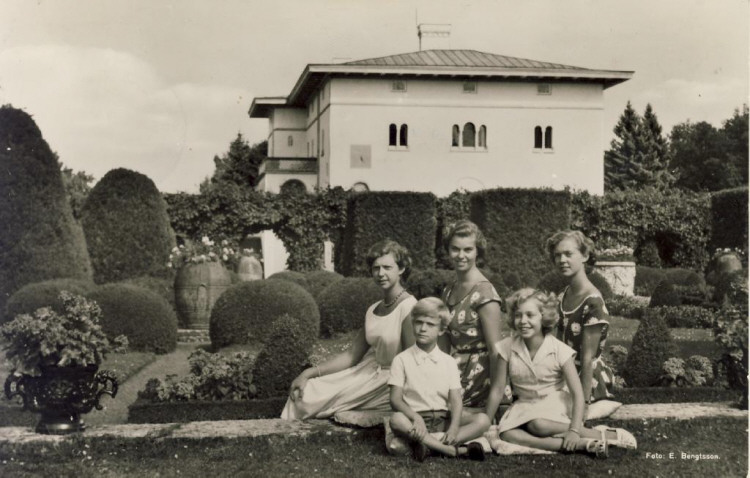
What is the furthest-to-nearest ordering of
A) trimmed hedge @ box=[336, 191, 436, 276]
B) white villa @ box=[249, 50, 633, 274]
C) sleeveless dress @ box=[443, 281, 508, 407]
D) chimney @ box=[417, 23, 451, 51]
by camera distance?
1. white villa @ box=[249, 50, 633, 274]
2. chimney @ box=[417, 23, 451, 51]
3. trimmed hedge @ box=[336, 191, 436, 276]
4. sleeveless dress @ box=[443, 281, 508, 407]

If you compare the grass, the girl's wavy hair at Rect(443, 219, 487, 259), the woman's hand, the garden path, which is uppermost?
the girl's wavy hair at Rect(443, 219, 487, 259)

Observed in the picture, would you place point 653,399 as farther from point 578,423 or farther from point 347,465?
point 347,465

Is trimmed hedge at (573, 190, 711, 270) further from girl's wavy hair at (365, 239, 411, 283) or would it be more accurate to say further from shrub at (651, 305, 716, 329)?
girl's wavy hair at (365, 239, 411, 283)

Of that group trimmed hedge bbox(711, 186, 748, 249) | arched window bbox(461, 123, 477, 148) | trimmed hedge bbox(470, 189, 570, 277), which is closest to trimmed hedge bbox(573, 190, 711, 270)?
trimmed hedge bbox(711, 186, 748, 249)

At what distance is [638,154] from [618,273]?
29303mm

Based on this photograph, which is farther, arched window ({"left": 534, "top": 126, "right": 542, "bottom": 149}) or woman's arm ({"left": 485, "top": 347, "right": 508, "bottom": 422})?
arched window ({"left": 534, "top": 126, "right": 542, "bottom": 149})

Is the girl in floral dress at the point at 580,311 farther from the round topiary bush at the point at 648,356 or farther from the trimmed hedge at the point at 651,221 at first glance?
the trimmed hedge at the point at 651,221

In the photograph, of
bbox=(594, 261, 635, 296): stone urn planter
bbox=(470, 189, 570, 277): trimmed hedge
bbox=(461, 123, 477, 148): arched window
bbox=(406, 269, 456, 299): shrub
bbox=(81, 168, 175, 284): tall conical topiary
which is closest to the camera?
bbox=(406, 269, 456, 299): shrub

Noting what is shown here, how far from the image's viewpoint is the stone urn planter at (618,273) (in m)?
22.3

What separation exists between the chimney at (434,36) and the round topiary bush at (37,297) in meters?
22.8

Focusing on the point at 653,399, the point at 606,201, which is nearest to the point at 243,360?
the point at 653,399

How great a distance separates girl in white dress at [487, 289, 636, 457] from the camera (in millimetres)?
5402

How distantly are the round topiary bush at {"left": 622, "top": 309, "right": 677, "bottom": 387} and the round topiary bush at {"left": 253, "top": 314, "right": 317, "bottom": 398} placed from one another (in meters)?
3.20

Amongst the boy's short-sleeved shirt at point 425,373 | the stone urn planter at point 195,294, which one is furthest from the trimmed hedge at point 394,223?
the boy's short-sleeved shirt at point 425,373
